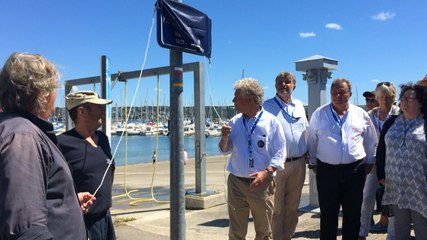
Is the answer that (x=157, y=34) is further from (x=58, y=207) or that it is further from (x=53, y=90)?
(x=58, y=207)

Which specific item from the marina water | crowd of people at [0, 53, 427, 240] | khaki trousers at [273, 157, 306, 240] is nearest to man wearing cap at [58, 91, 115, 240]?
crowd of people at [0, 53, 427, 240]

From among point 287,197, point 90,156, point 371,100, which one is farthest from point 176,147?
point 371,100

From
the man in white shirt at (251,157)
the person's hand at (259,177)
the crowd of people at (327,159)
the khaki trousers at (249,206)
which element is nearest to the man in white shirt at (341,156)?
the crowd of people at (327,159)

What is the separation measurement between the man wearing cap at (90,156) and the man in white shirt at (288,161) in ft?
7.03

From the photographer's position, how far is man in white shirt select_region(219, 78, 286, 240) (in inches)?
156

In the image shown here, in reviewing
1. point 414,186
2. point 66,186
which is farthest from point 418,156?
point 66,186

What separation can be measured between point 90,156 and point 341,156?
8.92 feet

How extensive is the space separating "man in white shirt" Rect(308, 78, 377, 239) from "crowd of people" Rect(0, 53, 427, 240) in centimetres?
1

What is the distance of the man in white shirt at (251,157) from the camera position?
3.96 metres

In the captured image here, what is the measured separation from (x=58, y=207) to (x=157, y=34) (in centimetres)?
188

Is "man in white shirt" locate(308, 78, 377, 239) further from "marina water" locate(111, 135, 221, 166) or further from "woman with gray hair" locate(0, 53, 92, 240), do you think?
"marina water" locate(111, 135, 221, 166)

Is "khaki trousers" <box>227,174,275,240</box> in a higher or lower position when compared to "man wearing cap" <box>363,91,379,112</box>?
lower

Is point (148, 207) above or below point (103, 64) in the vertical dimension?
below

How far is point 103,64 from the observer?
6332 mm
